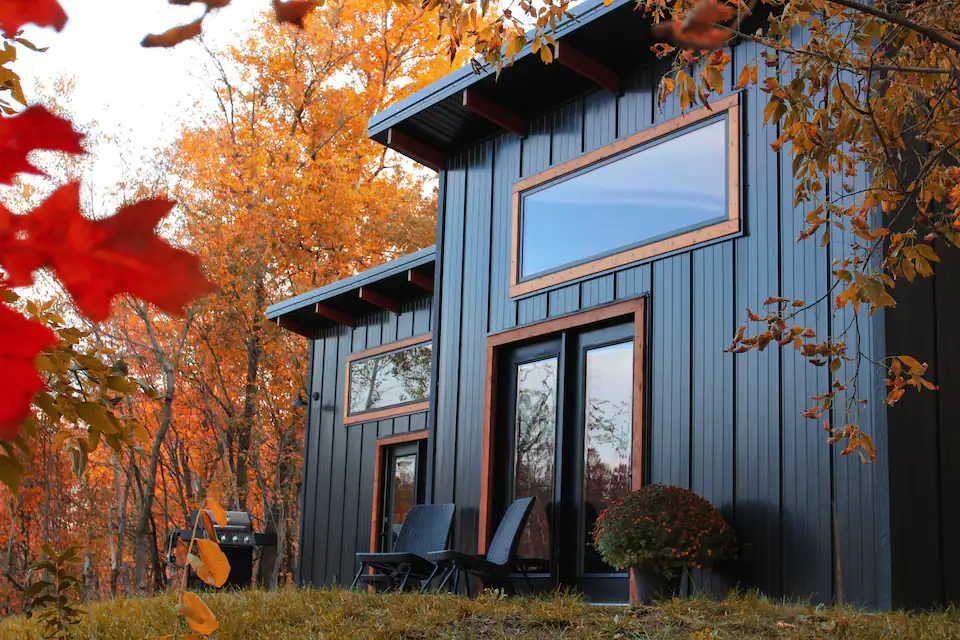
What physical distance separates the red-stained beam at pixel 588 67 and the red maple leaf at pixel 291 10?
600 cm

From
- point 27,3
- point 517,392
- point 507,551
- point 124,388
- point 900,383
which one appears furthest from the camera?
point 517,392

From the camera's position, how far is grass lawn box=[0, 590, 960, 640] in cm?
389

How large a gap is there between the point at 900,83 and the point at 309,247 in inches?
515

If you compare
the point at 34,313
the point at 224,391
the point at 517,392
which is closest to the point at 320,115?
the point at 224,391

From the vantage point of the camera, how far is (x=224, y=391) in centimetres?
1453

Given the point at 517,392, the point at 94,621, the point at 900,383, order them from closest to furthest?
the point at 900,383 → the point at 94,621 → the point at 517,392

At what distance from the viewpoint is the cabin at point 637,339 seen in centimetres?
501

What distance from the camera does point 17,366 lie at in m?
0.38

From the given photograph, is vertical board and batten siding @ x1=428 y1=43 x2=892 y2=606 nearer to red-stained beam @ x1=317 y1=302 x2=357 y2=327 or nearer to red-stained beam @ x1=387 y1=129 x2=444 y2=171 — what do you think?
red-stained beam @ x1=387 y1=129 x2=444 y2=171

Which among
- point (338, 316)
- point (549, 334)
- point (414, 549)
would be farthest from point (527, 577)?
point (338, 316)

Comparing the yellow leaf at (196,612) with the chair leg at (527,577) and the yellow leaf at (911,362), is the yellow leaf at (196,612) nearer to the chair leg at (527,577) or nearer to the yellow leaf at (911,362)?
the yellow leaf at (911,362)

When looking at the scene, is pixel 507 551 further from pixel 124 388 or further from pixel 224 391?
pixel 224 391

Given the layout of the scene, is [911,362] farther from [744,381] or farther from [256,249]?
[256,249]

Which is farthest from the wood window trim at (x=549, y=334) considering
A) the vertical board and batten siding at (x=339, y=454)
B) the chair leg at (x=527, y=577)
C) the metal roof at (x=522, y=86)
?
the vertical board and batten siding at (x=339, y=454)
